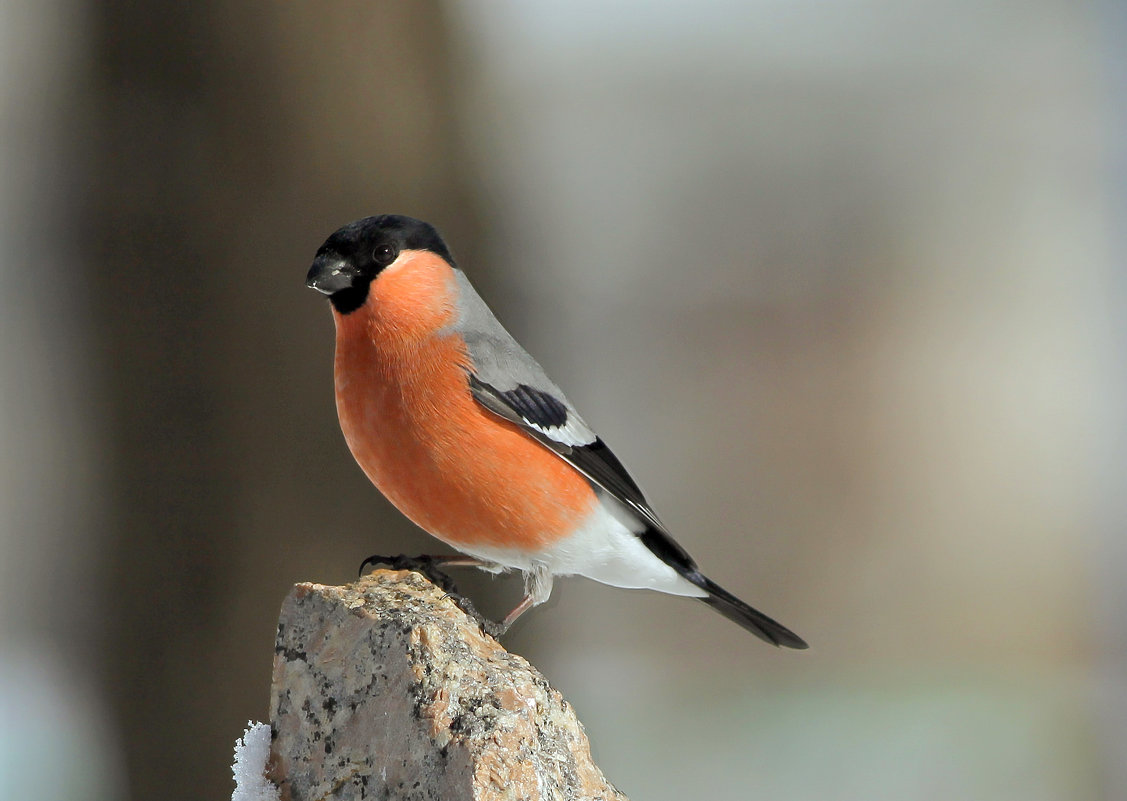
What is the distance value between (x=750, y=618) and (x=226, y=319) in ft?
3.06

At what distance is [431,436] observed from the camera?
0.93 metres

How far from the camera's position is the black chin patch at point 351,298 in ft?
3.16

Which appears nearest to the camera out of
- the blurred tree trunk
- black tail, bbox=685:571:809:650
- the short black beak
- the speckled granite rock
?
the speckled granite rock

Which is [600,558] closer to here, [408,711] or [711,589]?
[711,589]

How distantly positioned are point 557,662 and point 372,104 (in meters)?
1.24

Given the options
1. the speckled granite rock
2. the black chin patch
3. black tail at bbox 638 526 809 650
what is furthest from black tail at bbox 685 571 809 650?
the black chin patch

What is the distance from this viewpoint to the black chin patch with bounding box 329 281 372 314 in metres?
0.96

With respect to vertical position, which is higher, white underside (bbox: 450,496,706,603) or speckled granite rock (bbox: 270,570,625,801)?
speckled granite rock (bbox: 270,570,625,801)

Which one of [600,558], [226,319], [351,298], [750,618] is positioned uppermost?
[351,298]

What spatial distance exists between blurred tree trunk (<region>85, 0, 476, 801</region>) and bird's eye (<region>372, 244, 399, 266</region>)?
0.55 meters

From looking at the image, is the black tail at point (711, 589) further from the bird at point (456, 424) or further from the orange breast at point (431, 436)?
the orange breast at point (431, 436)

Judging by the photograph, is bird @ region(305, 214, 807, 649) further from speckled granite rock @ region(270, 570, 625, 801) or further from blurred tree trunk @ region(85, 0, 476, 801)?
blurred tree trunk @ region(85, 0, 476, 801)

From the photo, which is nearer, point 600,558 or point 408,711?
point 408,711

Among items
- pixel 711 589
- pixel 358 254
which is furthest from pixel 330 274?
pixel 711 589
